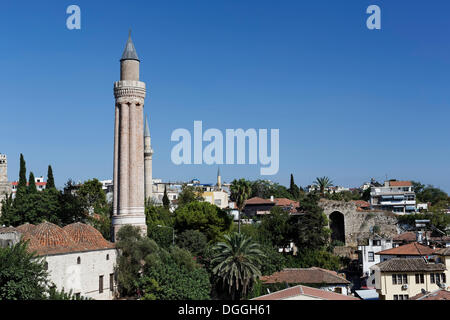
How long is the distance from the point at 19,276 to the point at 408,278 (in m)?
25.9

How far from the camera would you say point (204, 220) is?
5650 cm

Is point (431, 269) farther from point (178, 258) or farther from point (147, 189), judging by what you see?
point (147, 189)

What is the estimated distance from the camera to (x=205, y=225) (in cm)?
5672

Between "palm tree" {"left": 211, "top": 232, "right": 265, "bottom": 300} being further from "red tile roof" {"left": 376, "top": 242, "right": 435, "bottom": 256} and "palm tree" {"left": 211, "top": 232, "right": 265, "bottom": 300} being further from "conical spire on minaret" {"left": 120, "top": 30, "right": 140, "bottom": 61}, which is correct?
"conical spire on minaret" {"left": 120, "top": 30, "right": 140, "bottom": 61}

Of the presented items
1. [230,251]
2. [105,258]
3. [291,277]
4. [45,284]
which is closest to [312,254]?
[291,277]

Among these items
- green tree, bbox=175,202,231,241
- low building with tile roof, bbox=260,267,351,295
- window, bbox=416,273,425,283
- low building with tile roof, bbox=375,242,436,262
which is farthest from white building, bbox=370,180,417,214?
window, bbox=416,273,425,283

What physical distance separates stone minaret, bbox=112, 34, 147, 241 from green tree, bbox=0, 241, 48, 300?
21.6 metres

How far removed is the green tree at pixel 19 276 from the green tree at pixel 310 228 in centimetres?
3542

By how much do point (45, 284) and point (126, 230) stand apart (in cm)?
1621

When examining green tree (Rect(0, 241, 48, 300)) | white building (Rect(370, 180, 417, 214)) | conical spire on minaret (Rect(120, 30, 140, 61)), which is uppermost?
conical spire on minaret (Rect(120, 30, 140, 61))

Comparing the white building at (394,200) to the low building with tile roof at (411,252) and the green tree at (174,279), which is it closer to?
the low building with tile roof at (411,252)

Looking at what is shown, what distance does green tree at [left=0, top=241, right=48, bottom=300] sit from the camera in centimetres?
2698

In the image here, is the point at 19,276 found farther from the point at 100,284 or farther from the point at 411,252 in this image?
the point at 411,252

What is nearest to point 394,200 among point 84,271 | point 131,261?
point 131,261
